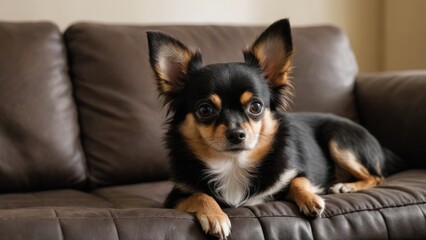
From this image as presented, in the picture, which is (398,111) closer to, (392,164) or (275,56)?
(392,164)

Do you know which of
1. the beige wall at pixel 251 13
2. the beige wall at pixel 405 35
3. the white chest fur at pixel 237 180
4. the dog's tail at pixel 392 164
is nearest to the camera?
the white chest fur at pixel 237 180

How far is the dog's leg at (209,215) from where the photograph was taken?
1466 millimetres

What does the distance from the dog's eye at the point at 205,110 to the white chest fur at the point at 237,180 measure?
0.59ft

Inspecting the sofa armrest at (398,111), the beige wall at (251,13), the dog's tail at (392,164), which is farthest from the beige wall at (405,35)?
the dog's tail at (392,164)

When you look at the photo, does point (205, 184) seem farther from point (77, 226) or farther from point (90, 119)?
point (90, 119)

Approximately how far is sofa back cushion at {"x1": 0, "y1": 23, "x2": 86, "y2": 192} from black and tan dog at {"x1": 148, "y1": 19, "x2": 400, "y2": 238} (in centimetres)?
58

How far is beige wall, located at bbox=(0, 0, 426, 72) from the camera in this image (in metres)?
2.74

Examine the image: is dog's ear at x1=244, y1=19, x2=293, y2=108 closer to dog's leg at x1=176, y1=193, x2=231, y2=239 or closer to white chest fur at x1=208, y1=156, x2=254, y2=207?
white chest fur at x1=208, y1=156, x2=254, y2=207

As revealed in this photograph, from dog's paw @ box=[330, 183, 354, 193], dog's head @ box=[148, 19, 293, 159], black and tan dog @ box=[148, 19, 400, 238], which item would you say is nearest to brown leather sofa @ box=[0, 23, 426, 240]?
dog's paw @ box=[330, 183, 354, 193]

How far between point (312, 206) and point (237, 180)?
321mm

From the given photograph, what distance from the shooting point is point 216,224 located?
1.47 m

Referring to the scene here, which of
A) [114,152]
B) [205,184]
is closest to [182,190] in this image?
[205,184]

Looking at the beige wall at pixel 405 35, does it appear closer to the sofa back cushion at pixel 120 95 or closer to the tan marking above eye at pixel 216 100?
the sofa back cushion at pixel 120 95

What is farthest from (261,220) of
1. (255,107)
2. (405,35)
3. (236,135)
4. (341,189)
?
(405,35)
